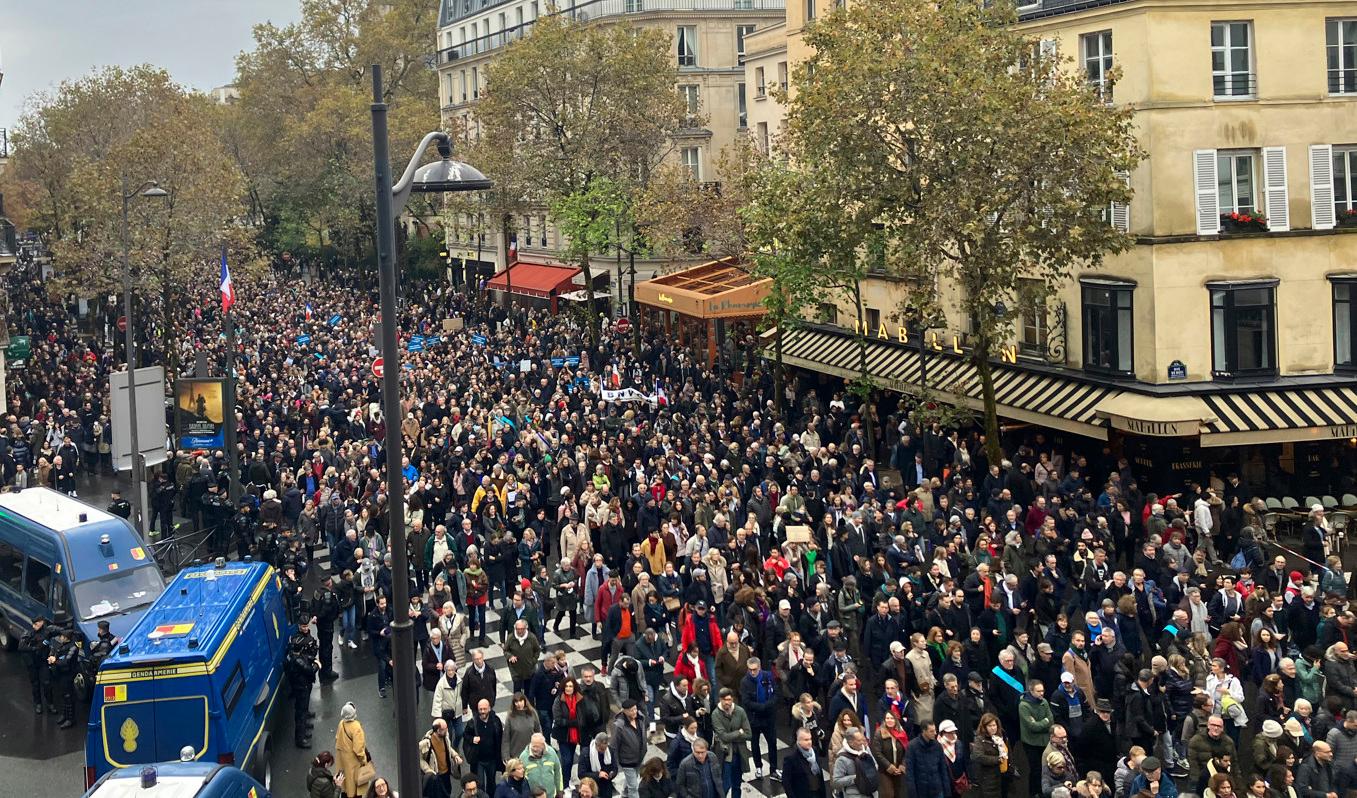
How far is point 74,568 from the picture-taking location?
64.4 feet

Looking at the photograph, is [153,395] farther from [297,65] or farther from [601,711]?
[297,65]

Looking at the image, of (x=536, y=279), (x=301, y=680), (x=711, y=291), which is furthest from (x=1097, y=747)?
(x=536, y=279)

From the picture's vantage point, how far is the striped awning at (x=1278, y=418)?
26.2 metres

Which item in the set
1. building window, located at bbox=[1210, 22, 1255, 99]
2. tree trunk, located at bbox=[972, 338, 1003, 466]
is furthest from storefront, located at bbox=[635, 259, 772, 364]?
building window, located at bbox=[1210, 22, 1255, 99]

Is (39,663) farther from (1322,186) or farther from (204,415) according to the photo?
(1322,186)

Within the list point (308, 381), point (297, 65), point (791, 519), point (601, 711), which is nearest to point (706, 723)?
point (601, 711)

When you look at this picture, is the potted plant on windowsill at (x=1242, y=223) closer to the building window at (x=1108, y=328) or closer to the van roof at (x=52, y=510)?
the building window at (x=1108, y=328)

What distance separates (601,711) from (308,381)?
28.2m

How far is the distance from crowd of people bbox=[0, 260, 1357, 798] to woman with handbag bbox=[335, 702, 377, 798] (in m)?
0.03

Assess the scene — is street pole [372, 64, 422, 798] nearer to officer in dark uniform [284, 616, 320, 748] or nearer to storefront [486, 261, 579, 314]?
officer in dark uniform [284, 616, 320, 748]

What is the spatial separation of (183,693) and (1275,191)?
22.5 m

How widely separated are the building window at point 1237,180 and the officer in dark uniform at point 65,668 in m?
21.8

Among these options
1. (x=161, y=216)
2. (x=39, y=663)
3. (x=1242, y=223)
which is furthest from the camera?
(x=161, y=216)

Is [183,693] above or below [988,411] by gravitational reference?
below
